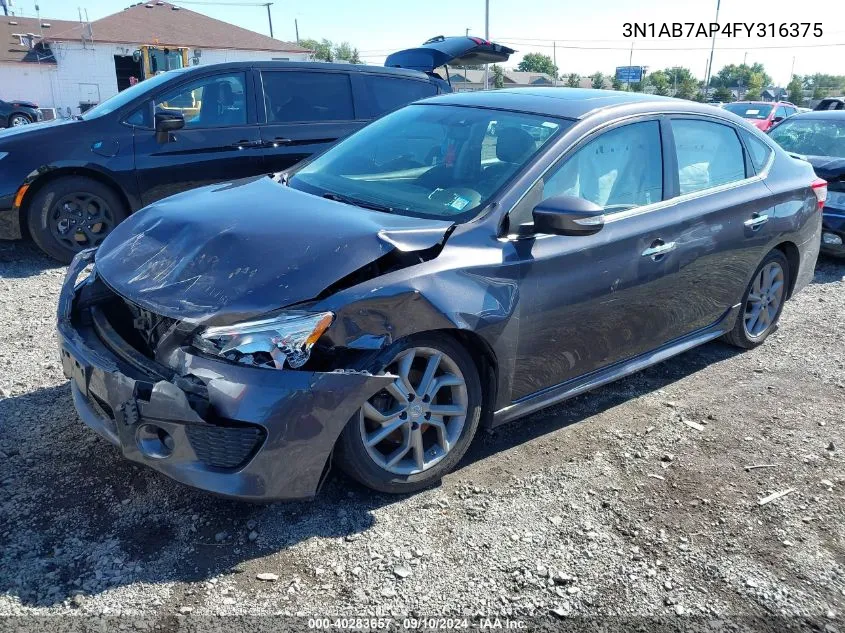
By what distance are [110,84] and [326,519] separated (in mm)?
43522

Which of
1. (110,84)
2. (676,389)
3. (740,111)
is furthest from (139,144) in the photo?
(110,84)

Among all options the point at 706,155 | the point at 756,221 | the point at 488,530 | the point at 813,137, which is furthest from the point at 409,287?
the point at 813,137

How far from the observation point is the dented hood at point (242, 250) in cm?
266

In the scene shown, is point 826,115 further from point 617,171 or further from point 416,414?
point 416,414

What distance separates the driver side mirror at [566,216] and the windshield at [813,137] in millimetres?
6546

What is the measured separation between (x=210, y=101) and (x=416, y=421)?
189 inches

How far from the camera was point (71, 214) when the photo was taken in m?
6.19

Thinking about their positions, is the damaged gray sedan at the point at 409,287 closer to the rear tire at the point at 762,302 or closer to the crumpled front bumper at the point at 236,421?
the crumpled front bumper at the point at 236,421

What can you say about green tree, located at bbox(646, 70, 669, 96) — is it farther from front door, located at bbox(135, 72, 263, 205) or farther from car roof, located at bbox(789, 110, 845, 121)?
front door, located at bbox(135, 72, 263, 205)

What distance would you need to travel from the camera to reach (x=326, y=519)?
2932mm

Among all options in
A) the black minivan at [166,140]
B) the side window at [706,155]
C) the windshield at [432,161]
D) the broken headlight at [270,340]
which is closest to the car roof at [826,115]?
the side window at [706,155]

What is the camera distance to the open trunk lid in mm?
8641

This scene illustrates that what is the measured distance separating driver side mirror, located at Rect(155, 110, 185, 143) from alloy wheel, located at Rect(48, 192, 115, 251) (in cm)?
78

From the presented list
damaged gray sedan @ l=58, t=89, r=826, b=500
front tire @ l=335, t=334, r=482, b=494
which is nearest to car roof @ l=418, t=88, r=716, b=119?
damaged gray sedan @ l=58, t=89, r=826, b=500
